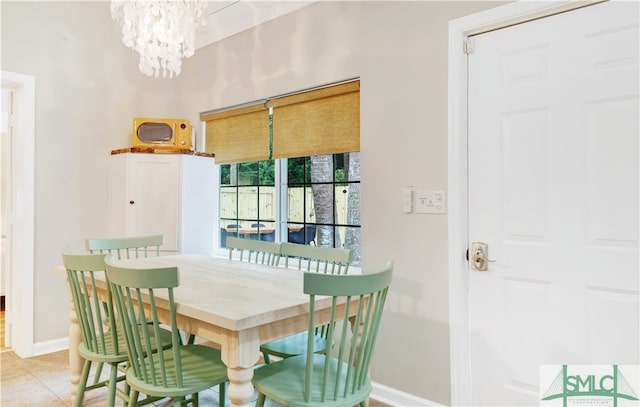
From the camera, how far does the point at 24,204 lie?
2.98 metres

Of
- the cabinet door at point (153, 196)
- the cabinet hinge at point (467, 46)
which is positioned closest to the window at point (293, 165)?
the cabinet door at point (153, 196)

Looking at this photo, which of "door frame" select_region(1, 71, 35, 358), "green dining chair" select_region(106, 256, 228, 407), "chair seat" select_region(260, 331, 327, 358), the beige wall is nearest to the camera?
"green dining chair" select_region(106, 256, 228, 407)

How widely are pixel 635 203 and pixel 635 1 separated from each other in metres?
0.85

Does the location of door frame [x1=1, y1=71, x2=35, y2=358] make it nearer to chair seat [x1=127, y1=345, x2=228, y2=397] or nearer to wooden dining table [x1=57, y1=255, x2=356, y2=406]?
wooden dining table [x1=57, y1=255, x2=356, y2=406]

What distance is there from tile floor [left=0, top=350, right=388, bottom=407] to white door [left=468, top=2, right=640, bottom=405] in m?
0.88

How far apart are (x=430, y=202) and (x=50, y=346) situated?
2.97m

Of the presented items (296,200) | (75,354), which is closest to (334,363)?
(75,354)

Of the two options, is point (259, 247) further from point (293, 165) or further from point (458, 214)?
point (458, 214)

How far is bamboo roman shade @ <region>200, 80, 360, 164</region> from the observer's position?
8.80 feet

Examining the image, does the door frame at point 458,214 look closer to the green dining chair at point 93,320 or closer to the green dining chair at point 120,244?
the green dining chair at point 93,320

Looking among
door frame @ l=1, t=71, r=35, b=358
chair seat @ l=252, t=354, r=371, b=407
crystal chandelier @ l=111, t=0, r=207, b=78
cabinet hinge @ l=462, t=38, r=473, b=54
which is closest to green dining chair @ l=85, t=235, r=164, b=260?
door frame @ l=1, t=71, r=35, b=358

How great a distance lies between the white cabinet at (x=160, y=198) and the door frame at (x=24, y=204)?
1.84 feet

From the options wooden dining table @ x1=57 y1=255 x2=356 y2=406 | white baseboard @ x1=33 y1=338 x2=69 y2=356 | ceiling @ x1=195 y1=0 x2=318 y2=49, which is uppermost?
ceiling @ x1=195 y1=0 x2=318 y2=49

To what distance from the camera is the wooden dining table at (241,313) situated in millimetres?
1408
